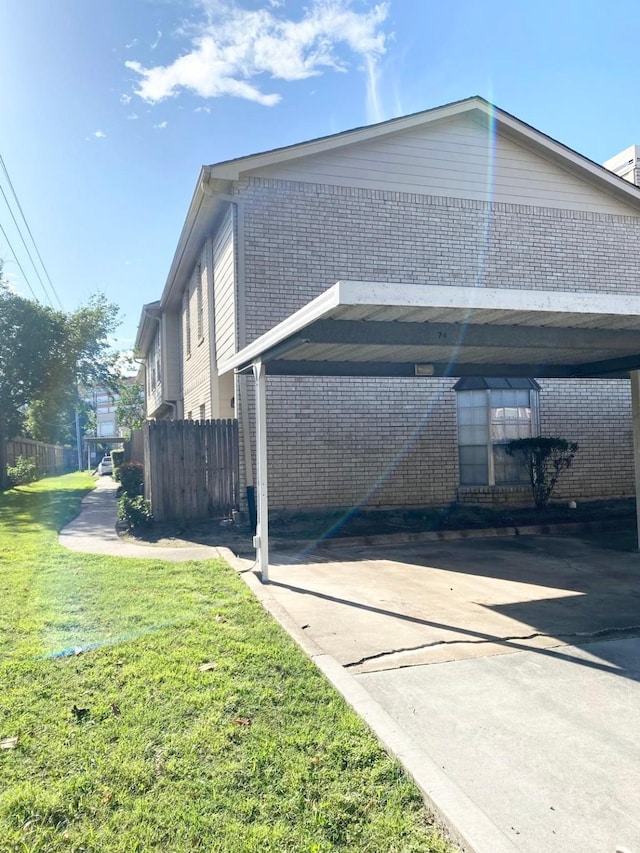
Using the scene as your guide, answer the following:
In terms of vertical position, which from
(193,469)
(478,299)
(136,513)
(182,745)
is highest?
(478,299)

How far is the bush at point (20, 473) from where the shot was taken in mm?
23525

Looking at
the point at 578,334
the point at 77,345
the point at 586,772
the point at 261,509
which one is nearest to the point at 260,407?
the point at 261,509

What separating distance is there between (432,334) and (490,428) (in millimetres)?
6109

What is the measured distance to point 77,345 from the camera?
76.6 ft

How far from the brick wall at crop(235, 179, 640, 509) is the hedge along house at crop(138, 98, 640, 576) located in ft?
0.09

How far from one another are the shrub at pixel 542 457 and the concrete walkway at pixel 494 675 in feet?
10.6

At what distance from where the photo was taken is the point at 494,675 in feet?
14.1

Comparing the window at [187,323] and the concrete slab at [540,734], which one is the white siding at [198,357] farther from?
the concrete slab at [540,734]

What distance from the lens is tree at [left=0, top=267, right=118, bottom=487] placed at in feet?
69.0

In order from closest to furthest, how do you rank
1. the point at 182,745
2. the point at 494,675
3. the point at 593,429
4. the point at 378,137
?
the point at 182,745
the point at 494,675
the point at 378,137
the point at 593,429

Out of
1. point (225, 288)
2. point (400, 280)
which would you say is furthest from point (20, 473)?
point (400, 280)

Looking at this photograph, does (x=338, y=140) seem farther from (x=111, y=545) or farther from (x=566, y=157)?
(x=111, y=545)

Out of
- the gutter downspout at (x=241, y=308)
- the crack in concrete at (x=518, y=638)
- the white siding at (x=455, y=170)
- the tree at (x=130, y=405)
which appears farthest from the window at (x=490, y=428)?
the tree at (x=130, y=405)

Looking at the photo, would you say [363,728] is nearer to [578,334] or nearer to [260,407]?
[260,407]
